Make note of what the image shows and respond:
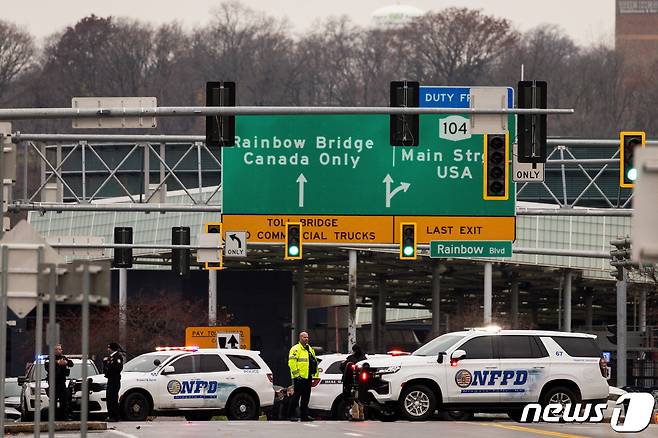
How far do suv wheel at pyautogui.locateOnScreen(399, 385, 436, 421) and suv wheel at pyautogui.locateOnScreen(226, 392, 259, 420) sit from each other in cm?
478

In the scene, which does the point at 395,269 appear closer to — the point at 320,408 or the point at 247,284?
the point at 247,284

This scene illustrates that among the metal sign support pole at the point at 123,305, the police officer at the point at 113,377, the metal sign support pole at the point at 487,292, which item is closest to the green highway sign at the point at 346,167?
the police officer at the point at 113,377

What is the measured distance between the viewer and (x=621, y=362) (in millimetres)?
54344

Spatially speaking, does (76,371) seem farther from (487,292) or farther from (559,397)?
(487,292)

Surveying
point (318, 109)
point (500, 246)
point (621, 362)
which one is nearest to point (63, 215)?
point (621, 362)

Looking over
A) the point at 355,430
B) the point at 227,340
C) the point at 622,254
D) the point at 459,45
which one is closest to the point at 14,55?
the point at 459,45

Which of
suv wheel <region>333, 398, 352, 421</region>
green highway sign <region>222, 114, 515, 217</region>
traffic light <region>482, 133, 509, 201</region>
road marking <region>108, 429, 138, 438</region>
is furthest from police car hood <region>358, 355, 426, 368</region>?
green highway sign <region>222, 114, 515, 217</region>

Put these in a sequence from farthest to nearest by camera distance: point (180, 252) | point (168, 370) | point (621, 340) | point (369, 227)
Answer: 1. point (621, 340)
2. point (180, 252)
3. point (369, 227)
4. point (168, 370)

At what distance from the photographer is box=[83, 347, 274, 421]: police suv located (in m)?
36.2

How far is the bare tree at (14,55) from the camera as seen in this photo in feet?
513

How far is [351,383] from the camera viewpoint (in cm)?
3462

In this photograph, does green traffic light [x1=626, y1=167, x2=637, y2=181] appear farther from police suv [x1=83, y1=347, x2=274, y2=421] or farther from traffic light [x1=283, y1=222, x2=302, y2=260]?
traffic light [x1=283, y1=222, x2=302, y2=260]

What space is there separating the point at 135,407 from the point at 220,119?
31.8ft

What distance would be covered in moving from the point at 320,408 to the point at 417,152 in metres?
8.43
